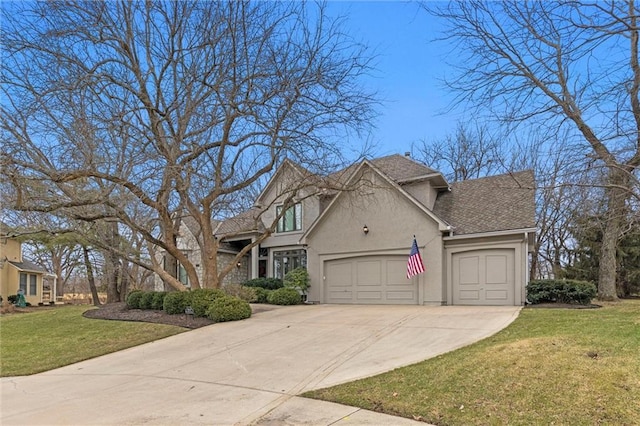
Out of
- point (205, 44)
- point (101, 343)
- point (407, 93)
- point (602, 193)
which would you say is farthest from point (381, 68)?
point (101, 343)

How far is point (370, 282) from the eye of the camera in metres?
19.3

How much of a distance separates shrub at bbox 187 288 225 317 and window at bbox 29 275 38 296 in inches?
954

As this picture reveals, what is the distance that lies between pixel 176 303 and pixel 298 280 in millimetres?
6720

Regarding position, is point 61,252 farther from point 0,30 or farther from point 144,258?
point 0,30

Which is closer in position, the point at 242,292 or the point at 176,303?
the point at 176,303

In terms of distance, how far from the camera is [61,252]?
38.1 metres

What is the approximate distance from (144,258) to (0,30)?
1836 centimetres

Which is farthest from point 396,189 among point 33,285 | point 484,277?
point 33,285

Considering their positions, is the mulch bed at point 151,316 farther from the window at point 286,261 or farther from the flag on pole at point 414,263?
the flag on pole at point 414,263

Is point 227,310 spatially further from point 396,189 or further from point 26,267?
point 26,267

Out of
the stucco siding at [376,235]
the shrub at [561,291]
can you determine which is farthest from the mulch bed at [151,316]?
the shrub at [561,291]

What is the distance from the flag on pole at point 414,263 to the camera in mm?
17109

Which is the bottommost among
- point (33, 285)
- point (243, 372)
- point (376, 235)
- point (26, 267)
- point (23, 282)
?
point (33, 285)

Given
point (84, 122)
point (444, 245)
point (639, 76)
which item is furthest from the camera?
point (444, 245)
